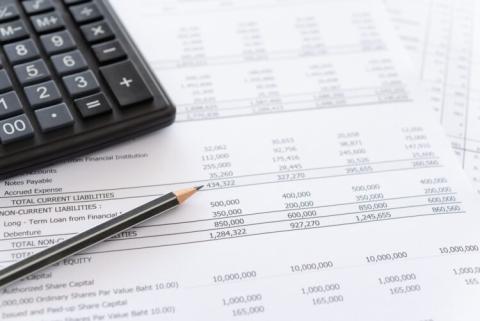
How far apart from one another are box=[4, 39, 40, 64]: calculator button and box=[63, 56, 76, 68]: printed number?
18mm

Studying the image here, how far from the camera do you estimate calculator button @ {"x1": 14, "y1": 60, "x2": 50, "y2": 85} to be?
0.37 metres

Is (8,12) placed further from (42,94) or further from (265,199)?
(265,199)

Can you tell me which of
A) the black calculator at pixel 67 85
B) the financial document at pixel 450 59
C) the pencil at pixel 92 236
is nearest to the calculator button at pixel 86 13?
the black calculator at pixel 67 85

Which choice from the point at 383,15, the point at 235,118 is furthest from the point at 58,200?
the point at 383,15

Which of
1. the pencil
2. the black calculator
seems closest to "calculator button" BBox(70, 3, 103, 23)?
the black calculator

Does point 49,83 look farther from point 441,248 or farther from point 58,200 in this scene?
point 441,248

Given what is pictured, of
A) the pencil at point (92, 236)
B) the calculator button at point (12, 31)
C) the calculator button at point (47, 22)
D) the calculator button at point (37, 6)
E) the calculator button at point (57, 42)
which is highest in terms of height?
the calculator button at point (37, 6)

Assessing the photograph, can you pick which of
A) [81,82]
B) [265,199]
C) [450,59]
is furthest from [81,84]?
[450,59]

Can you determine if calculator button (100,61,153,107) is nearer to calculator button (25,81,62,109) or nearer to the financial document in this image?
calculator button (25,81,62,109)

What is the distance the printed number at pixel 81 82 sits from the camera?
0.37m

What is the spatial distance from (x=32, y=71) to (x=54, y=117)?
1.6 inches

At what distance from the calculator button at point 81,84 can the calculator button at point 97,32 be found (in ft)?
0.10

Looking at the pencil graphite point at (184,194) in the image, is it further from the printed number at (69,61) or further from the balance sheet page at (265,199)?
the printed number at (69,61)

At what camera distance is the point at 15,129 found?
35 cm
